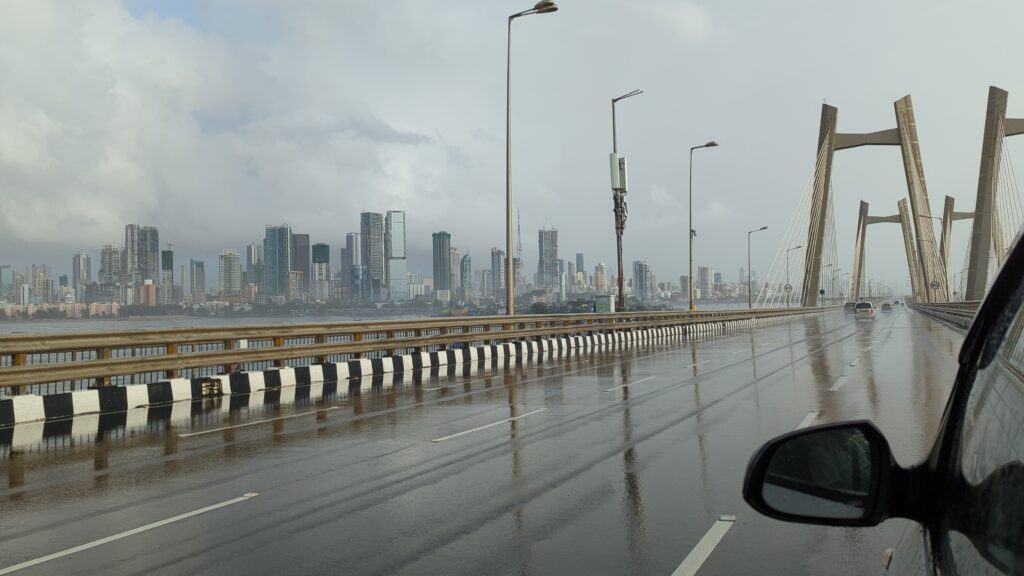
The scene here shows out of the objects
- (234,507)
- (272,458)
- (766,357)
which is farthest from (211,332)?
(766,357)

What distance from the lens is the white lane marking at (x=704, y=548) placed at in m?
5.52

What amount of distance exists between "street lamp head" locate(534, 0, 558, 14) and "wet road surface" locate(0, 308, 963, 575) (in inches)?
670

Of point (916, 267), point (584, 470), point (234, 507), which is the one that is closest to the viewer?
point (234, 507)

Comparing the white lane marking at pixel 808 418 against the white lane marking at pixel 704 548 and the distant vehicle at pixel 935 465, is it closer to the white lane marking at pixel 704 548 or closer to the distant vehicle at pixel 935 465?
the white lane marking at pixel 704 548

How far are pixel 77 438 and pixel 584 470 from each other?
744 cm

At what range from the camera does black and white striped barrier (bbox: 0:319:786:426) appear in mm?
14734

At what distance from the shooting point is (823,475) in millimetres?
2301

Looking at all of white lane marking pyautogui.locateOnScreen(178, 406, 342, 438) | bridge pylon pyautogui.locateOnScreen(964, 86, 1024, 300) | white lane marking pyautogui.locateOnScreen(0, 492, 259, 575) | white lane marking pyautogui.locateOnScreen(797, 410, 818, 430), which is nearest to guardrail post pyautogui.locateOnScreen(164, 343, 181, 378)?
white lane marking pyautogui.locateOnScreen(178, 406, 342, 438)

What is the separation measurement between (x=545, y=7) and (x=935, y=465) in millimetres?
29810

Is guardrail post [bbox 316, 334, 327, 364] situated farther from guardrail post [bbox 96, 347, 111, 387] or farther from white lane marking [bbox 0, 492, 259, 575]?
white lane marking [bbox 0, 492, 259, 575]

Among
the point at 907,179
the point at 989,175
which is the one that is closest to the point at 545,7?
the point at 989,175

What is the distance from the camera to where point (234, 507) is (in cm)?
757

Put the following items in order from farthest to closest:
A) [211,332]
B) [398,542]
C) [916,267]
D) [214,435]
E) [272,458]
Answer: [916,267] → [211,332] → [214,435] → [272,458] → [398,542]

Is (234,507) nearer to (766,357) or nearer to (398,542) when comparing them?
(398,542)
